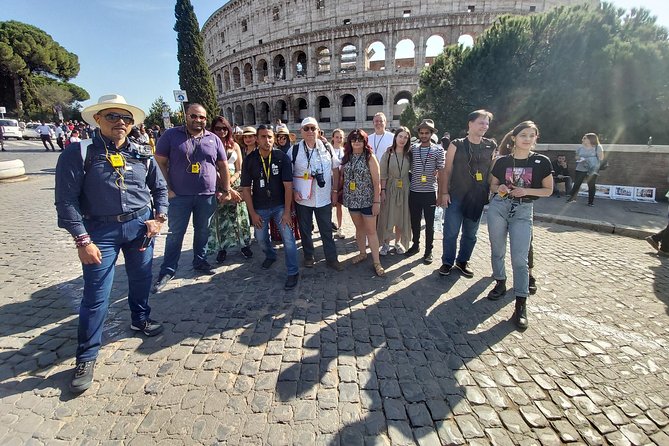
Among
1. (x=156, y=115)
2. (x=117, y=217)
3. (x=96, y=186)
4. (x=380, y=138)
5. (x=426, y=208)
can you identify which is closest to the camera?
(x=96, y=186)

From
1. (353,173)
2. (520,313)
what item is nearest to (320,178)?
(353,173)

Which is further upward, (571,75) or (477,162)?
(571,75)

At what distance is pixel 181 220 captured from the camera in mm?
4012

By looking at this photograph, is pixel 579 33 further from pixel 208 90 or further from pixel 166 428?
pixel 208 90

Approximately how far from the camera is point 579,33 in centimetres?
1280

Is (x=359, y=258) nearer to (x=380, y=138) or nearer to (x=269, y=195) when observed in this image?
(x=269, y=195)

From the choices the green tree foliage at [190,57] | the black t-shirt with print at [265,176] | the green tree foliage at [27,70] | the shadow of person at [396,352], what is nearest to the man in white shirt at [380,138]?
the black t-shirt with print at [265,176]

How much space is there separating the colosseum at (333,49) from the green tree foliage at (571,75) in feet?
45.7

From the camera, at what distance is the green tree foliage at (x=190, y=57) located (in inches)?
886

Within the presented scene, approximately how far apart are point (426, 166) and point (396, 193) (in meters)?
0.63

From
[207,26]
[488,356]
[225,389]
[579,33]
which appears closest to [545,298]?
[488,356]

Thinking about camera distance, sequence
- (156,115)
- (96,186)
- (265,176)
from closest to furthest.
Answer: (96,186) → (265,176) → (156,115)

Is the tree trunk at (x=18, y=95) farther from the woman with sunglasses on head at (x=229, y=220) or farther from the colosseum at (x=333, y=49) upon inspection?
the woman with sunglasses on head at (x=229, y=220)

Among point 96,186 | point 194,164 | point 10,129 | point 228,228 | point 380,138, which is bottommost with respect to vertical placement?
point 228,228
